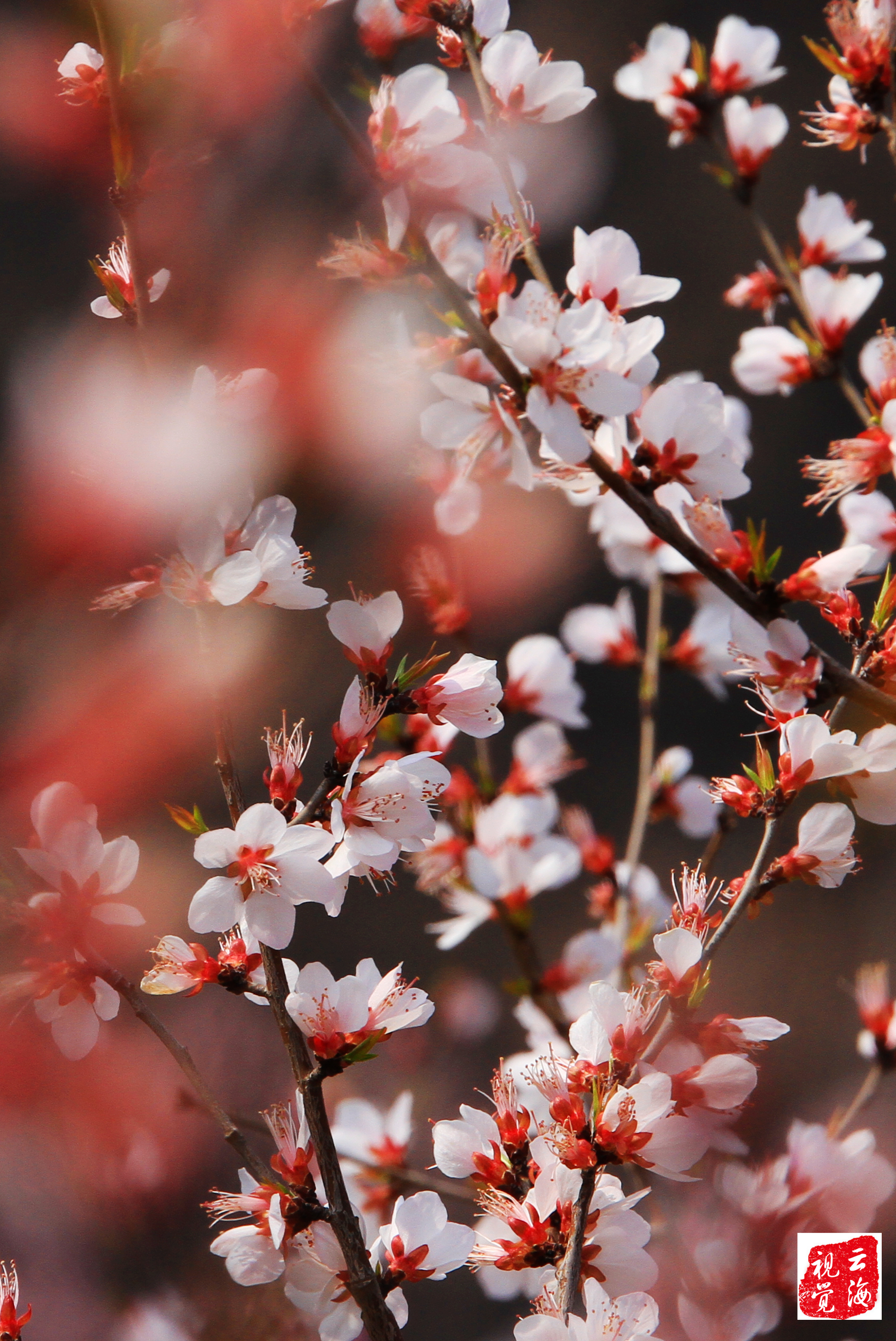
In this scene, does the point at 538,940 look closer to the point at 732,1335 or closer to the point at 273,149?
the point at 732,1335

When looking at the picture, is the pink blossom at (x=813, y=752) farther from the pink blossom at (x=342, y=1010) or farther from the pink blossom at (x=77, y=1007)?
the pink blossom at (x=77, y=1007)

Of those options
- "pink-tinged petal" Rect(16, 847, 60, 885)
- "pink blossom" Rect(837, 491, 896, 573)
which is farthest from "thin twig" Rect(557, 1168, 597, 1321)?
"pink blossom" Rect(837, 491, 896, 573)

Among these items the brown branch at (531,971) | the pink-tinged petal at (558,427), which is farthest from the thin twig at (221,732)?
the brown branch at (531,971)

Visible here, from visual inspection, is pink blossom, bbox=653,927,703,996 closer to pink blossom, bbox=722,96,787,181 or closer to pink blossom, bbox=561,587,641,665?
pink blossom, bbox=561,587,641,665

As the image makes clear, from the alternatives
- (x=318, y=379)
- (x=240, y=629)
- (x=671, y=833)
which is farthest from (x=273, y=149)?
(x=671, y=833)

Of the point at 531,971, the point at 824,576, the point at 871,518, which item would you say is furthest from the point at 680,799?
the point at 824,576
